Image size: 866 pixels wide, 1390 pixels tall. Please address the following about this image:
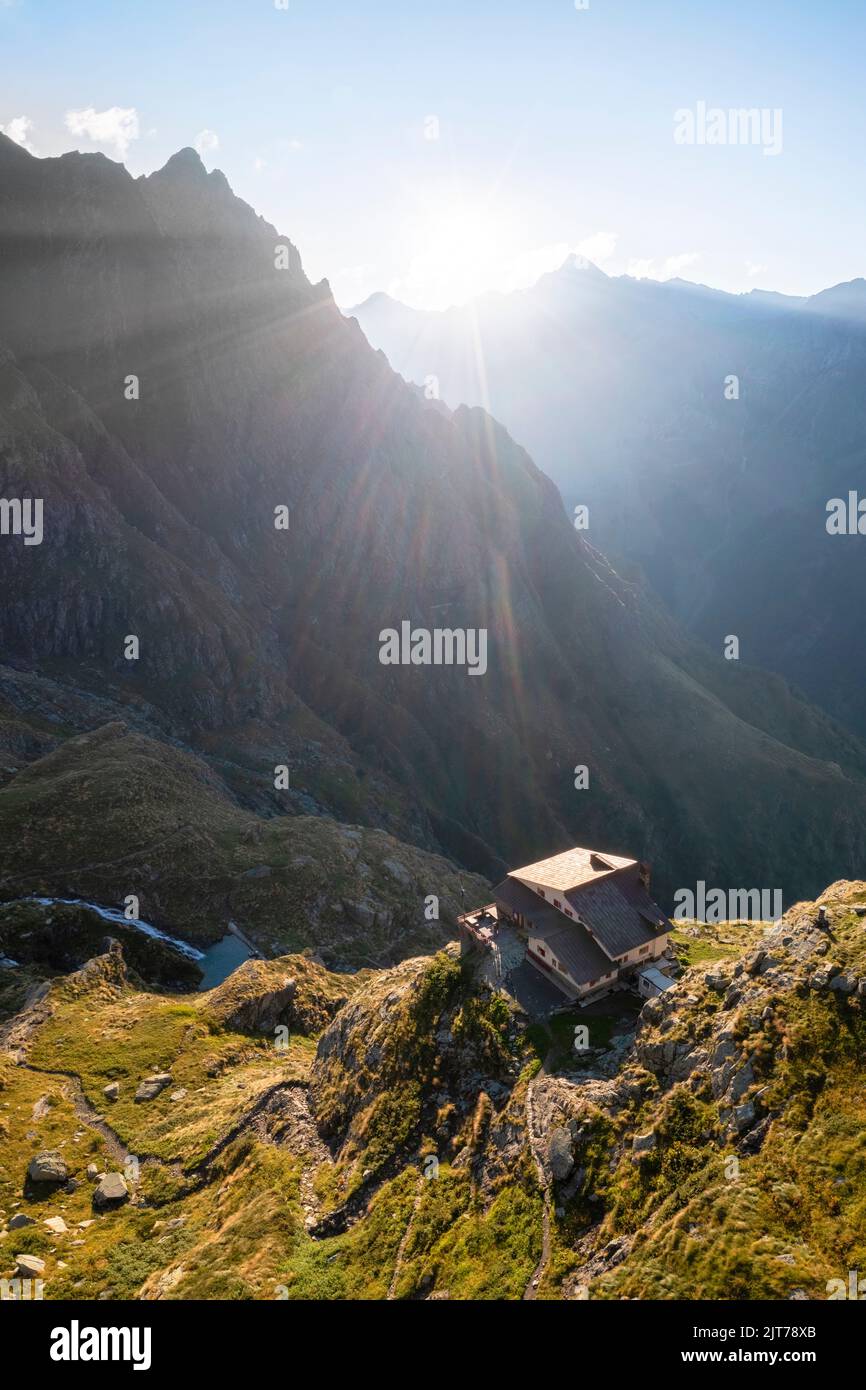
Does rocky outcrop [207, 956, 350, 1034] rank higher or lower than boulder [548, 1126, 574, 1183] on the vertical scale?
lower

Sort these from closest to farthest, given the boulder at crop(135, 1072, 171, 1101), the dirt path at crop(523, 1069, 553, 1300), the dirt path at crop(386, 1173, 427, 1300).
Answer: the dirt path at crop(523, 1069, 553, 1300) → the dirt path at crop(386, 1173, 427, 1300) → the boulder at crop(135, 1072, 171, 1101)

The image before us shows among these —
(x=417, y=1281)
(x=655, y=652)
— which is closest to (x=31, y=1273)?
(x=417, y=1281)

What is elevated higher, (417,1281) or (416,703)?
(416,703)

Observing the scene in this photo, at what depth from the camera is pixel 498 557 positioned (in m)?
163

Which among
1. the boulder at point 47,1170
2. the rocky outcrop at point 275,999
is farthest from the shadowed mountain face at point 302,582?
the boulder at point 47,1170

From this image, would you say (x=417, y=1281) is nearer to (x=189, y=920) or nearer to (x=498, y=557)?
(x=189, y=920)

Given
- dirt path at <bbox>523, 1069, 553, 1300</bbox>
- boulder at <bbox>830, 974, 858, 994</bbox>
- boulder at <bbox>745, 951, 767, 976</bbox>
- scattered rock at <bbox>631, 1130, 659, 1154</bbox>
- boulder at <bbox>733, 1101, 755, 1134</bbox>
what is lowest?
dirt path at <bbox>523, 1069, 553, 1300</bbox>

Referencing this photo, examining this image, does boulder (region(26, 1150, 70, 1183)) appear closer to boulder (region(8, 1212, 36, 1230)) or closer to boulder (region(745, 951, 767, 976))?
boulder (region(8, 1212, 36, 1230))

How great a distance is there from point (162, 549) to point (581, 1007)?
114 m

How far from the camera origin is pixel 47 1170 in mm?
26844

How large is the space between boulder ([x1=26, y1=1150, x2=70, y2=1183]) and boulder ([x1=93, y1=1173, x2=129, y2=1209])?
63.4 inches

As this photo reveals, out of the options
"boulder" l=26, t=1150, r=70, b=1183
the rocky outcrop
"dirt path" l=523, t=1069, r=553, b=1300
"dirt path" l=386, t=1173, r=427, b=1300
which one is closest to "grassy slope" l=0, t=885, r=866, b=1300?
"dirt path" l=386, t=1173, r=427, b=1300

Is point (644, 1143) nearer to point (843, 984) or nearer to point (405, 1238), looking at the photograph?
point (843, 984)

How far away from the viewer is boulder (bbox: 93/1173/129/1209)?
26094 millimetres
